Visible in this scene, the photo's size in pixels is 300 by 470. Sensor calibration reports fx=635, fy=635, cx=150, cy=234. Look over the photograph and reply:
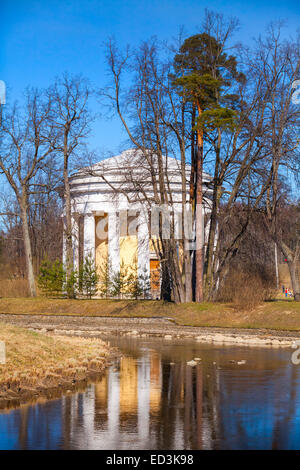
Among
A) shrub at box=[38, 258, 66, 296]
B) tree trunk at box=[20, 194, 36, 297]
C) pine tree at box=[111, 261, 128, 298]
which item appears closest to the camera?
pine tree at box=[111, 261, 128, 298]

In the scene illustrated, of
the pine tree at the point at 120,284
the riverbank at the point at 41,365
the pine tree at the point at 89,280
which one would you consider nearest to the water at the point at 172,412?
the riverbank at the point at 41,365

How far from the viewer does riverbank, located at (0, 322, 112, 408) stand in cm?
1227

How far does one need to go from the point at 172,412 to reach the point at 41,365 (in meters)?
4.56

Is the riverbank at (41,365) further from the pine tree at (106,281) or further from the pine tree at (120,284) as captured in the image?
the pine tree at (106,281)

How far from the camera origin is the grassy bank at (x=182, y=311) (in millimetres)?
26731

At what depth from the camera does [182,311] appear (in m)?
30.7

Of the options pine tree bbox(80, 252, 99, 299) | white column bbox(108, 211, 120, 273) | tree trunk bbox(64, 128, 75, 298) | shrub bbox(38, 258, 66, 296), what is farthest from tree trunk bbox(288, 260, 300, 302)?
shrub bbox(38, 258, 66, 296)

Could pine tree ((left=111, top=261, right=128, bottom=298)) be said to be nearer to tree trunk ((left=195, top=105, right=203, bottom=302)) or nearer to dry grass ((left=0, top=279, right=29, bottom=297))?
tree trunk ((left=195, top=105, right=203, bottom=302))

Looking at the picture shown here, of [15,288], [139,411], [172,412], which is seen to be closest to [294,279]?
[172,412]

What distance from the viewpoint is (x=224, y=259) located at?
108 feet

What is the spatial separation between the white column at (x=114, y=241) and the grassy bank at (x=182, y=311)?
5298 millimetres

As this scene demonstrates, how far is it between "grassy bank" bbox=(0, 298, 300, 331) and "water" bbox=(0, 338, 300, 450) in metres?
9.95

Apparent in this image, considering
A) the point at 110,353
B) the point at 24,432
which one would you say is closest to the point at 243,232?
the point at 110,353
